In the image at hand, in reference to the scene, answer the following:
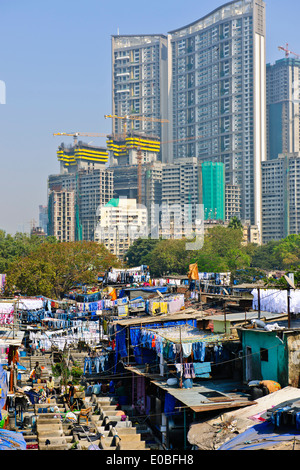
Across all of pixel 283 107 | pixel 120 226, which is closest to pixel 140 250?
pixel 120 226

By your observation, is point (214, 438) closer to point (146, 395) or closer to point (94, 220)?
point (146, 395)

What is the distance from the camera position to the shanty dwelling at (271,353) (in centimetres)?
1296

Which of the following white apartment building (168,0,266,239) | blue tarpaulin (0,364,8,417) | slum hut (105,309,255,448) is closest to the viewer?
blue tarpaulin (0,364,8,417)

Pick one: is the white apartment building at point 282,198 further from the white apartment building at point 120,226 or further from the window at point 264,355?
the window at point 264,355

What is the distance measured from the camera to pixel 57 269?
39812mm

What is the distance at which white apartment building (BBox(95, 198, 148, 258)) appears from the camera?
4739 inches

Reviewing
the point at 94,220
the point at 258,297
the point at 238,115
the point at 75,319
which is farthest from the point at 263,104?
the point at 258,297

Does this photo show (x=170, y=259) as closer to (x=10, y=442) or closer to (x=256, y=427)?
(x=256, y=427)

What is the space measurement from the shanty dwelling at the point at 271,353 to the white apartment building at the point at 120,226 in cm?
10264

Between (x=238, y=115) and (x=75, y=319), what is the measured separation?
10707cm

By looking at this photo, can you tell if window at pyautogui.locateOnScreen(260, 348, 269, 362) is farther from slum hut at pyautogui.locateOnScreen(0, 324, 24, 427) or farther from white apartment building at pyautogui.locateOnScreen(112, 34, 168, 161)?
white apartment building at pyautogui.locateOnScreen(112, 34, 168, 161)

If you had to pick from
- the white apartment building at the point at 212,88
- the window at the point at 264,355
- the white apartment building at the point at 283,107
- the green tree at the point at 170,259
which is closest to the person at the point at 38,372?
the window at the point at 264,355

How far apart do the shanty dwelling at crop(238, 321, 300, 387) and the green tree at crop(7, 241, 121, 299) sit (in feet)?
80.1

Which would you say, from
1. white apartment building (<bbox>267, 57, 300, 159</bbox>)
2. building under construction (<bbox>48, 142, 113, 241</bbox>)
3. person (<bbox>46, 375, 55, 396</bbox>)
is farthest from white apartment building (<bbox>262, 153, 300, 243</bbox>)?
person (<bbox>46, 375, 55, 396</bbox>)
